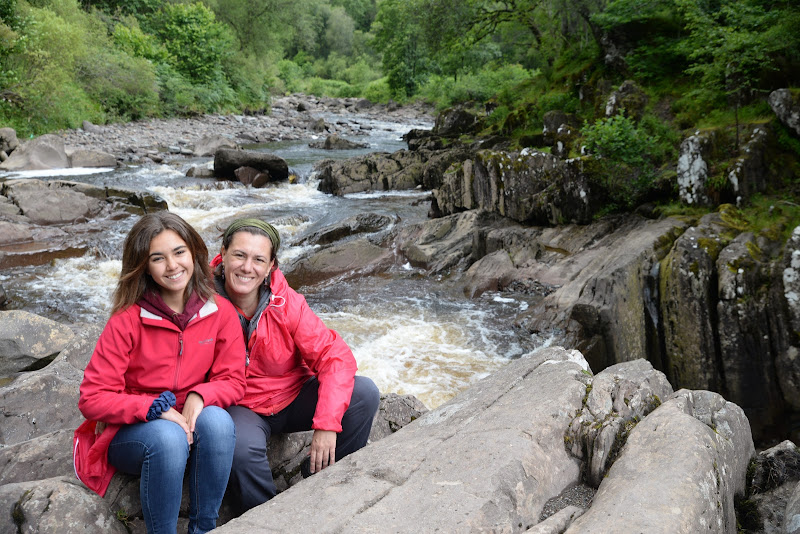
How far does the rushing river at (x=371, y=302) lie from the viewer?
22.3 feet

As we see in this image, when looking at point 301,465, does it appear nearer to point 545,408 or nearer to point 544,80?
point 545,408

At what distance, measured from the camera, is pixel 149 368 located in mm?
2693

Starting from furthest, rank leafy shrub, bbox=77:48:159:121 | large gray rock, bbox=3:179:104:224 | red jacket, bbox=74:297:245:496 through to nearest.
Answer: leafy shrub, bbox=77:48:159:121 < large gray rock, bbox=3:179:104:224 < red jacket, bbox=74:297:245:496

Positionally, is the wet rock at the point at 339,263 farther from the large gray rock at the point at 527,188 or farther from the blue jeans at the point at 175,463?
the blue jeans at the point at 175,463

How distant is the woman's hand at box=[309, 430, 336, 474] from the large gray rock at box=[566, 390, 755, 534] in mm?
1266

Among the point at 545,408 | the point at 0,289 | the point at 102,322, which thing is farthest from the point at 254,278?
the point at 0,289

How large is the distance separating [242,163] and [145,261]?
1446 centimetres

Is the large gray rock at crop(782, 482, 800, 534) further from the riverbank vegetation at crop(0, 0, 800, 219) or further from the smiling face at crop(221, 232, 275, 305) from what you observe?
the riverbank vegetation at crop(0, 0, 800, 219)

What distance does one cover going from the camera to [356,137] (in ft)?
91.9

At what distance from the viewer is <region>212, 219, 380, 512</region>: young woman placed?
9.43 ft

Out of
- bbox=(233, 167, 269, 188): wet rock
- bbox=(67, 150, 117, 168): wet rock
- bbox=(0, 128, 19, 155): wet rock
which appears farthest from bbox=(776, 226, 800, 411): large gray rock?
bbox=(0, 128, 19, 155): wet rock

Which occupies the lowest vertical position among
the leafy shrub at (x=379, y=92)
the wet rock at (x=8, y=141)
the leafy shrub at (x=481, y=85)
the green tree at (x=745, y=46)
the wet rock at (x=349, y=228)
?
the wet rock at (x=349, y=228)

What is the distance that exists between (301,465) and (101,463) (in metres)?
0.97

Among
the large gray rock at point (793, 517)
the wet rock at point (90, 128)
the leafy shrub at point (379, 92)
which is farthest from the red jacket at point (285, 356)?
the leafy shrub at point (379, 92)
